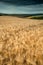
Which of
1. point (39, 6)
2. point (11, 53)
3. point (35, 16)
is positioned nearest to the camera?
point (11, 53)

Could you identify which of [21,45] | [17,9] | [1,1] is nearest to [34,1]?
[17,9]

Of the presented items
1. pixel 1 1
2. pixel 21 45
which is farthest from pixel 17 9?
pixel 21 45

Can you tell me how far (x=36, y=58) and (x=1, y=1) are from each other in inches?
1140

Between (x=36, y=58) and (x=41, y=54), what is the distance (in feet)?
1.38

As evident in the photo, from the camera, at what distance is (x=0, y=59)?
787 cm

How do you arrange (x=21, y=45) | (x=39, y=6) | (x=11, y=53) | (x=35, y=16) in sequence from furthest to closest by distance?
1. (x=35, y=16)
2. (x=39, y=6)
3. (x=21, y=45)
4. (x=11, y=53)

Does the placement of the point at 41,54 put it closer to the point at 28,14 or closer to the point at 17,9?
the point at 17,9

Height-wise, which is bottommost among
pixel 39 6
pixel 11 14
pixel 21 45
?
pixel 11 14

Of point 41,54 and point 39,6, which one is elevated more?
point 41,54

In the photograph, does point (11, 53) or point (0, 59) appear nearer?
point (0, 59)

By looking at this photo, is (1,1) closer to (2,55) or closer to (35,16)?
(35,16)

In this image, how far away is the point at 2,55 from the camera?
8.33m

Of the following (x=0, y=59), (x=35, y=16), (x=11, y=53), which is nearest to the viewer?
(x=0, y=59)

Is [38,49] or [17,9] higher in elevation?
[38,49]
